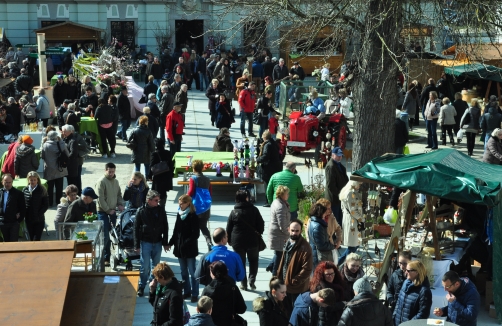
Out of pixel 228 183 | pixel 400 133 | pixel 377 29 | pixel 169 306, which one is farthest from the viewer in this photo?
pixel 400 133

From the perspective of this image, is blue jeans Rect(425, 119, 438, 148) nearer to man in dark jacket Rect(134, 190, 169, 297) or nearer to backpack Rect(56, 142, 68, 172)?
backpack Rect(56, 142, 68, 172)

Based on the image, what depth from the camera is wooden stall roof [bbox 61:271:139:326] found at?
9.41 metres

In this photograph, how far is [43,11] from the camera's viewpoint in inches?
1660

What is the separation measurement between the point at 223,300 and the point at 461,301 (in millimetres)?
2573

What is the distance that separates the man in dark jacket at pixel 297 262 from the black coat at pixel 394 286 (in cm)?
99

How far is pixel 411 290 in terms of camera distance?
1009 cm

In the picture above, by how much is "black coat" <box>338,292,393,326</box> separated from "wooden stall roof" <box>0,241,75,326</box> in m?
2.80

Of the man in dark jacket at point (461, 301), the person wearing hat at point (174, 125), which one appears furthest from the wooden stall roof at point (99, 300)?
the person wearing hat at point (174, 125)

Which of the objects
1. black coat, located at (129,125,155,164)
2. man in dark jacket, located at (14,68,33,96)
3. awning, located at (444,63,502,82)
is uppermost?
awning, located at (444,63,502,82)

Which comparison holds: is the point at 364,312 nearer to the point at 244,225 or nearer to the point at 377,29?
the point at 244,225

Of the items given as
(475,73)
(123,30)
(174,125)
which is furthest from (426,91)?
(123,30)

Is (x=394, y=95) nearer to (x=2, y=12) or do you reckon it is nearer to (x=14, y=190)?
(x=14, y=190)

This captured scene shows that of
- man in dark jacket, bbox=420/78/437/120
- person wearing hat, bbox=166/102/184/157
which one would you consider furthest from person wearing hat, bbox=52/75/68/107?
man in dark jacket, bbox=420/78/437/120

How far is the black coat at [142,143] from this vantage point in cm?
1817
